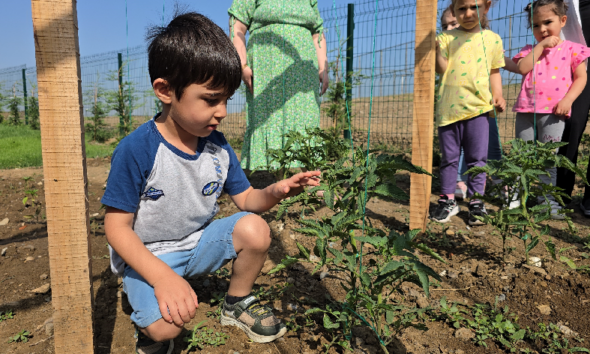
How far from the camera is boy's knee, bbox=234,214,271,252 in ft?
5.73

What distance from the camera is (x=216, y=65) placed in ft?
5.00

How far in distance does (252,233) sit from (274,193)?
7.7 inches

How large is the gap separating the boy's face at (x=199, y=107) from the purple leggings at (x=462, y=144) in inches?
90.3

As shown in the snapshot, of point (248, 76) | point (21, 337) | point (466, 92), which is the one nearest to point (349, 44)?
point (466, 92)

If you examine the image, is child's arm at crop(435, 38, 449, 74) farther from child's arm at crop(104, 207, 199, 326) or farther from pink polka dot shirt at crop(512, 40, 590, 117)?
child's arm at crop(104, 207, 199, 326)

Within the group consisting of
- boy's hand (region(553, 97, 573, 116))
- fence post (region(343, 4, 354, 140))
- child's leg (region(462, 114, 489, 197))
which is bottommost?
child's leg (region(462, 114, 489, 197))

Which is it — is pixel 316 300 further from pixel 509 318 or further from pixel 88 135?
pixel 88 135

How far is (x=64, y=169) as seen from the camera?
1.40 m

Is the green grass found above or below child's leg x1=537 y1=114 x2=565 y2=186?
below

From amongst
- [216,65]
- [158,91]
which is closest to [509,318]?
[216,65]

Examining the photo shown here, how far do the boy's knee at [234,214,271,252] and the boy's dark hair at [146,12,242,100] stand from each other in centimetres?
56

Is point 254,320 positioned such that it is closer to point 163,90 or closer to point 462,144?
point 163,90

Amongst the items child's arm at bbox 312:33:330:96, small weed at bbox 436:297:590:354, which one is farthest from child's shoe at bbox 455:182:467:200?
small weed at bbox 436:297:590:354

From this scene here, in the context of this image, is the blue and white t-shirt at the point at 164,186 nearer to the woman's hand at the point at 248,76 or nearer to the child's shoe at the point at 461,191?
the woman's hand at the point at 248,76
